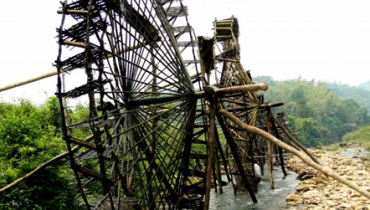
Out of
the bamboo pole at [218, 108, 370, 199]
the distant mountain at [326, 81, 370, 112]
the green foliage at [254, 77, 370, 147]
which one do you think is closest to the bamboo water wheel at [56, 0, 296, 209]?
the bamboo pole at [218, 108, 370, 199]

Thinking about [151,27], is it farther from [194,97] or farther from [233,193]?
A: [233,193]

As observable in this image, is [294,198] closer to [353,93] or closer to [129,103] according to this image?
[129,103]

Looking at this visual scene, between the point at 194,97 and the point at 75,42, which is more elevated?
the point at 75,42

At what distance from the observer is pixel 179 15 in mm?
14625

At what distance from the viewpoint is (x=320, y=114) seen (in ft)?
239

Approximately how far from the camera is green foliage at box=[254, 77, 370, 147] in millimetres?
54478

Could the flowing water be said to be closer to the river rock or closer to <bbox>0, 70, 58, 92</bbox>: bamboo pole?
the river rock

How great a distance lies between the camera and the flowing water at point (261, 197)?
43.6ft

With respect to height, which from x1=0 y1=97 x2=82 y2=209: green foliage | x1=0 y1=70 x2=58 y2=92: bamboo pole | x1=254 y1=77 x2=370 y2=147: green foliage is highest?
x1=0 y1=70 x2=58 y2=92: bamboo pole

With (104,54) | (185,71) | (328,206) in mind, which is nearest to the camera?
(104,54)

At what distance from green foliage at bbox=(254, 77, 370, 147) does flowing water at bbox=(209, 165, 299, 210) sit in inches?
1401

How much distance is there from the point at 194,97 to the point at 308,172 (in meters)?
10.6

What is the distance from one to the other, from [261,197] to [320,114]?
6361 centimetres

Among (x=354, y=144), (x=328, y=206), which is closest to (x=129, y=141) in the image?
(x=328, y=206)
